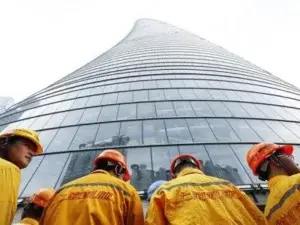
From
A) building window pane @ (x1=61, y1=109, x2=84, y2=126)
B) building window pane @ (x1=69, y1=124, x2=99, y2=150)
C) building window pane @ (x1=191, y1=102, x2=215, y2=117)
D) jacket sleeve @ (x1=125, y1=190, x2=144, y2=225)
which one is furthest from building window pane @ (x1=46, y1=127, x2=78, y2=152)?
jacket sleeve @ (x1=125, y1=190, x2=144, y2=225)

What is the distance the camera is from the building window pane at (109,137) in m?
10.7

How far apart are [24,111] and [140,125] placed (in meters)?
8.81

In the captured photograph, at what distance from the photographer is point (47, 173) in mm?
9258

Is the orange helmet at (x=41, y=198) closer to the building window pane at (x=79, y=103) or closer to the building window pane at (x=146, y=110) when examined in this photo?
the building window pane at (x=146, y=110)

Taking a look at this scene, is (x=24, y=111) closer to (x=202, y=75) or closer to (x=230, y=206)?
(x=202, y=75)

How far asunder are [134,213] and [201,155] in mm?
Result: 6527

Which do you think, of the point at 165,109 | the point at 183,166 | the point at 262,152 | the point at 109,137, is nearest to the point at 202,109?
the point at 165,109

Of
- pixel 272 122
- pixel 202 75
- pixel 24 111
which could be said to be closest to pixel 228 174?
pixel 272 122

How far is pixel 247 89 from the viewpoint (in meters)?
17.2

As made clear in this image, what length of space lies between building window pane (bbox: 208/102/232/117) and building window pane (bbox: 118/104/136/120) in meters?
3.50

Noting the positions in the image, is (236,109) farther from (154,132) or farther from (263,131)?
(154,132)

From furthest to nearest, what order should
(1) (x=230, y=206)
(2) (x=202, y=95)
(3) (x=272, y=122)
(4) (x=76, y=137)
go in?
(2) (x=202, y=95)
(3) (x=272, y=122)
(4) (x=76, y=137)
(1) (x=230, y=206)

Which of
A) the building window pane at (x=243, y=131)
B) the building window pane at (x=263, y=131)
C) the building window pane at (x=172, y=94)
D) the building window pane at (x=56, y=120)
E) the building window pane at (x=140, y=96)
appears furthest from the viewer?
the building window pane at (x=172, y=94)

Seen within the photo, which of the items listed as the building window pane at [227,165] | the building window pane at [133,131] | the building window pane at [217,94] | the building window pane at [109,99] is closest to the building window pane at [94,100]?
the building window pane at [109,99]
